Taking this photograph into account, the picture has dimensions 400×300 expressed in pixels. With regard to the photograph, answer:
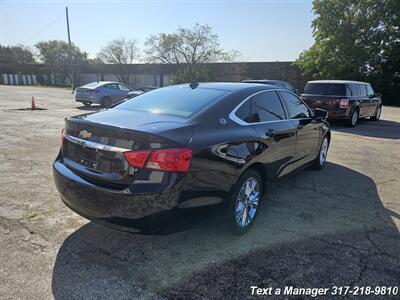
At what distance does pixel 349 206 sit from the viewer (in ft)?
14.5

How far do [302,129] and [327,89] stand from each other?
785 cm

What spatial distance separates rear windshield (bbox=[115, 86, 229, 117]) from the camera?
3.47m

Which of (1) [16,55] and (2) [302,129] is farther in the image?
(1) [16,55]

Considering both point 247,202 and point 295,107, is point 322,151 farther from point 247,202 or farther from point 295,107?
point 247,202

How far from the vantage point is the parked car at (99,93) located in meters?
17.1

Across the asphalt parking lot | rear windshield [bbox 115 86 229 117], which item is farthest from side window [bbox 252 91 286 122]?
the asphalt parking lot

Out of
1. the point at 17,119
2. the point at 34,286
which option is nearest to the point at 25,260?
the point at 34,286

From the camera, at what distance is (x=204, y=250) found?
3.21 meters

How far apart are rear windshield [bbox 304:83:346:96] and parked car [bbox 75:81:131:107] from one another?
1068 centimetres

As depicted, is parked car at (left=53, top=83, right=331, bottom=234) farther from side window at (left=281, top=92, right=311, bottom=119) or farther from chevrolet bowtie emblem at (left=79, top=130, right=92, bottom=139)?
Result: side window at (left=281, top=92, right=311, bottom=119)

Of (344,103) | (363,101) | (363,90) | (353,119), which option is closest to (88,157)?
(344,103)

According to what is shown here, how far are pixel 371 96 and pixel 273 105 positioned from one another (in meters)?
11.5

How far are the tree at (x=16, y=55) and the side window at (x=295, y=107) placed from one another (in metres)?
69.4

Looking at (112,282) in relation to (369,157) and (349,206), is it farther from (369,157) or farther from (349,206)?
(369,157)
